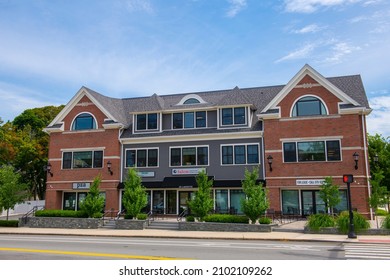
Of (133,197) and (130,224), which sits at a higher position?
(133,197)

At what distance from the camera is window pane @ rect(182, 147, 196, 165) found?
31.7 meters

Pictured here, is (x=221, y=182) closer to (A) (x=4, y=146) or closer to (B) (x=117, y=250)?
(B) (x=117, y=250)

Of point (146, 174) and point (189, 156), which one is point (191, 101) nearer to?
point (189, 156)

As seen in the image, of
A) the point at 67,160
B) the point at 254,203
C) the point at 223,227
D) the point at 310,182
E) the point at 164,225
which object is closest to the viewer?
the point at 223,227

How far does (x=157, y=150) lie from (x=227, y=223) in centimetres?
1102

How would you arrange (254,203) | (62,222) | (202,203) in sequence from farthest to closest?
(62,222)
(202,203)
(254,203)

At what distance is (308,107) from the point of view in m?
29.1

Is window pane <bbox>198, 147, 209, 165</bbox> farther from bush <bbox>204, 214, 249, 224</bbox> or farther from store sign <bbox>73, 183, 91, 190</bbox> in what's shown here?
store sign <bbox>73, 183, 91, 190</bbox>

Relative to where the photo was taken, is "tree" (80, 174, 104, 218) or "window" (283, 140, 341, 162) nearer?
"window" (283, 140, 341, 162)

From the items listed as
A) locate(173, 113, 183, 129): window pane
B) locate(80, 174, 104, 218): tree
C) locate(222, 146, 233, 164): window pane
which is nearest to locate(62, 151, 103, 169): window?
locate(80, 174, 104, 218): tree

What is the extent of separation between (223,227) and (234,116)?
10.7m

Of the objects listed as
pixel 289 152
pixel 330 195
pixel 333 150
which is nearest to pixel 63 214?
pixel 289 152

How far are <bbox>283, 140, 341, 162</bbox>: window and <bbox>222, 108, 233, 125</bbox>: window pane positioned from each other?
16.7ft

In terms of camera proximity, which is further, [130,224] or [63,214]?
[63,214]
